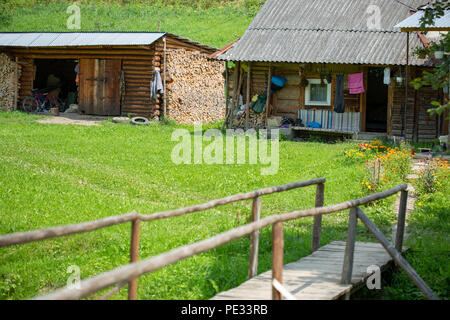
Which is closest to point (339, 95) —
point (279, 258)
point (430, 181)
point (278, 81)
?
point (278, 81)

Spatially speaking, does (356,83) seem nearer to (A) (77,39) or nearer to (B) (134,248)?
(A) (77,39)

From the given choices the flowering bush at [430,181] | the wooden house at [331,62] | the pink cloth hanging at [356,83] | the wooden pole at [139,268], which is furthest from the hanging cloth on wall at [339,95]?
the wooden pole at [139,268]

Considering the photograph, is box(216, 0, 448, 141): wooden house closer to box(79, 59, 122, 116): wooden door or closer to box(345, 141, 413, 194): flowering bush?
box(345, 141, 413, 194): flowering bush

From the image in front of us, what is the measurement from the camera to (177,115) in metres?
23.7

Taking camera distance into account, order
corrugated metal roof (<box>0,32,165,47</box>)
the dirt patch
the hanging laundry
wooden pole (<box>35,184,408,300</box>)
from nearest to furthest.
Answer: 1. wooden pole (<box>35,184,408,300</box>)
2. the hanging laundry
3. the dirt patch
4. corrugated metal roof (<box>0,32,165,47</box>)

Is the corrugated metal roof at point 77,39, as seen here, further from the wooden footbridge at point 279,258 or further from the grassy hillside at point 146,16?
the wooden footbridge at point 279,258

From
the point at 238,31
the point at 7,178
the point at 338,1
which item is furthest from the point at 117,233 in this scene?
the point at 238,31

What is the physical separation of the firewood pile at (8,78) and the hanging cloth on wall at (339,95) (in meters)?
13.4

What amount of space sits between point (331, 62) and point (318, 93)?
6.48 feet

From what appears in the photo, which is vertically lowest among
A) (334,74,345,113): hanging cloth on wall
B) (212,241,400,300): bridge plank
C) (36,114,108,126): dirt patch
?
(212,241,400,300): bridge plank

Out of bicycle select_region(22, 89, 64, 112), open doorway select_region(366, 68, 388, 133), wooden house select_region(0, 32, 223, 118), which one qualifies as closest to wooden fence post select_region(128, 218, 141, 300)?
wooden house select_region(0, 32, 223, 118)

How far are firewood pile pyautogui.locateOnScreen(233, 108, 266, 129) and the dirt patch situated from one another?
16.5ft

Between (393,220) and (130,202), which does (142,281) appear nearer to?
(130,202)

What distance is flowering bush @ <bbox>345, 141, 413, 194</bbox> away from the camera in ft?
36.6
